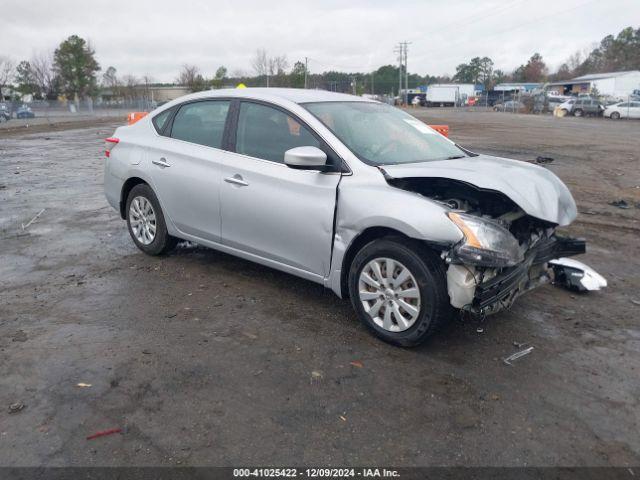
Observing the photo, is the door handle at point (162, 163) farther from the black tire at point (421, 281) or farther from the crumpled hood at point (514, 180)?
the black tire at point (421, 281)

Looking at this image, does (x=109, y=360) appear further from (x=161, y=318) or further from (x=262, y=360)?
(x=262, y=360)

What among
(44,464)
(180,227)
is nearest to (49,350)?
(44,464)

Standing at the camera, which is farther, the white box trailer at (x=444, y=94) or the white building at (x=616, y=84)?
the white box trailer at (x=444, y=94)

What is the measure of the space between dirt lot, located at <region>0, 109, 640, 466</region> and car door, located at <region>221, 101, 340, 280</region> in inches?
19.4

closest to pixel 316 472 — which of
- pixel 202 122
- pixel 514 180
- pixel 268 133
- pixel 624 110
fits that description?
pixel 514 180

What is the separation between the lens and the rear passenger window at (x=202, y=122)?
512cm

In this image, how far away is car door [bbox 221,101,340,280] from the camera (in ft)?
13.9

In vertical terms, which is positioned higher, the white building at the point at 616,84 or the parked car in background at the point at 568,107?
the white building at the point at 616,84

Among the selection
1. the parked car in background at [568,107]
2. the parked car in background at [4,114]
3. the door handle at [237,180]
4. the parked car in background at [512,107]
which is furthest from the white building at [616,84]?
the door handle at [237,180]

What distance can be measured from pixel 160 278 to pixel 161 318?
3.32 ft

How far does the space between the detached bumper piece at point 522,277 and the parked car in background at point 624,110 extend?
41.8m

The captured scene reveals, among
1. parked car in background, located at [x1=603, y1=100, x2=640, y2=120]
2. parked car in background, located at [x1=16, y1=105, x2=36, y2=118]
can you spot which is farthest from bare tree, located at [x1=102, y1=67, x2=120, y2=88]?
parked car in background, located at [x1=603, y1=100, x2=640, y2=120]

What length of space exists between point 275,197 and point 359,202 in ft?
2.70

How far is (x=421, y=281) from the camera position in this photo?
370 centimetres
